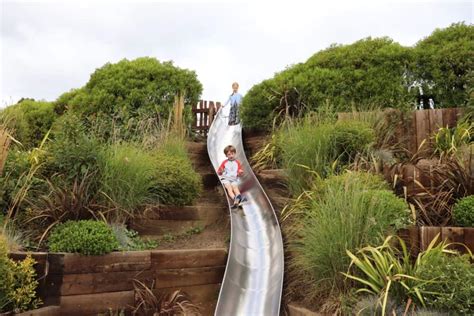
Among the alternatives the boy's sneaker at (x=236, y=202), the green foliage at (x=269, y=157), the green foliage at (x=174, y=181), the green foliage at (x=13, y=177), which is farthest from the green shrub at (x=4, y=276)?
the green foliage at (x=269, y=157)

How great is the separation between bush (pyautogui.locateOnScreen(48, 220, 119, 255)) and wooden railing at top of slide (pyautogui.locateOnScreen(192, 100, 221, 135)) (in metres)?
7.09

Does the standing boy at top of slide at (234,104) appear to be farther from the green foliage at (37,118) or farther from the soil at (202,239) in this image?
the soil at (202,239)

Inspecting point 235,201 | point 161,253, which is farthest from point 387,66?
point 161,253

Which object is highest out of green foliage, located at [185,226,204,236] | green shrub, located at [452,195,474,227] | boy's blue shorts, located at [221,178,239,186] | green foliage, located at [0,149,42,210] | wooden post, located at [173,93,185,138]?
wooden post, located at [173,93,185,138]

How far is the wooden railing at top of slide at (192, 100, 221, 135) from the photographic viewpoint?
40.6 ft

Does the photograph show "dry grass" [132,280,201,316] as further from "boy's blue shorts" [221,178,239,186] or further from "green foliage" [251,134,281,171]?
"green foliage" [251,134,281,171]

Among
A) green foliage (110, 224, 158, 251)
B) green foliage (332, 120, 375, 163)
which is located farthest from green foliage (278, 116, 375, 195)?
green foliage (110, 224, 158, 251)

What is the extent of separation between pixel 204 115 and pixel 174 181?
240 inches

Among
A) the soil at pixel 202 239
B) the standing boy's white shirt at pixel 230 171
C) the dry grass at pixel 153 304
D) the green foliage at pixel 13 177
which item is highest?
the green foliage at pixel 13 177

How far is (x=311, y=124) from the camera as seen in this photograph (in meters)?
7.39

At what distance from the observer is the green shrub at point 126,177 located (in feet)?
19.2

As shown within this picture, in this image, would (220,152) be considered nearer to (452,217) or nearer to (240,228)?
(240,228)

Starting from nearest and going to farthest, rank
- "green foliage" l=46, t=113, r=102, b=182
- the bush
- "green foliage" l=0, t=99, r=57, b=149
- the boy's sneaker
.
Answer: the bush
"green foliage" l=46, t=113, r=102, b=182
the boy's sneaker
"green foliage" l=0, t=99, r=57, b=149

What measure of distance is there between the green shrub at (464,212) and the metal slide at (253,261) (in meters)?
1.92
